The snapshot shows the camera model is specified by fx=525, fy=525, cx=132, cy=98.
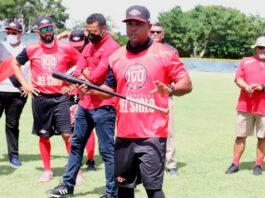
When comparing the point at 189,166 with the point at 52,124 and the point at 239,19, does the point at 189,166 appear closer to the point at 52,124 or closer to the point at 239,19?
the point at 52,124

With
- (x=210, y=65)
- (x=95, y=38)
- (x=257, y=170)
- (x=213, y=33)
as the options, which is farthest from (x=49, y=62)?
(x=213, y=33)

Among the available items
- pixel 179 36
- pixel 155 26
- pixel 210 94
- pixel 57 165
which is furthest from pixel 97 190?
pixel 179 36

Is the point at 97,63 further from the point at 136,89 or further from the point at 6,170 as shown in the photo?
the point at 6,170

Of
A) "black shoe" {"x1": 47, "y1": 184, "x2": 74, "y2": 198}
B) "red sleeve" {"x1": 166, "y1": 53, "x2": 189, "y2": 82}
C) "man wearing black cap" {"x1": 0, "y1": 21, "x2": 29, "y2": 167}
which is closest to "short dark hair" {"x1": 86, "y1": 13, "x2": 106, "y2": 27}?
"red sleeve" {"x1": 166, "y1": 53, "x2": 189, "y2": 82}

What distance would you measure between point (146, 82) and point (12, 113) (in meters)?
4.27

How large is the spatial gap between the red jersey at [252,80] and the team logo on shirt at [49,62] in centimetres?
282

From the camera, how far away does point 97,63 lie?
612 centimetres

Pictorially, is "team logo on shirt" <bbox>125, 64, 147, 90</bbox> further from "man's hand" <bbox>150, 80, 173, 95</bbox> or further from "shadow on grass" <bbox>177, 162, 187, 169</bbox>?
"shadow on grass" <bbox>177, 162, 187, 169</bbox>

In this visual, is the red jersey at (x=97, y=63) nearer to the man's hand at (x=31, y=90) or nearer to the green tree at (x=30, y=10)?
→ the man's hand at (x=31, y=90)

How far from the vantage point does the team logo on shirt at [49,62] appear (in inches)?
279

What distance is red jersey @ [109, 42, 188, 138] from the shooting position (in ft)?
15.4

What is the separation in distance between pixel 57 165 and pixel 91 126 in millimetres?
2264

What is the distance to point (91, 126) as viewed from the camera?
A: 21.0 ft

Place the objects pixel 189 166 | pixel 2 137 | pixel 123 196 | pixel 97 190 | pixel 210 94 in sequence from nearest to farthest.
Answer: pixel 123 196
pixel 97 190
pixel 189 166
pixel 2 137
pixel 210 94
